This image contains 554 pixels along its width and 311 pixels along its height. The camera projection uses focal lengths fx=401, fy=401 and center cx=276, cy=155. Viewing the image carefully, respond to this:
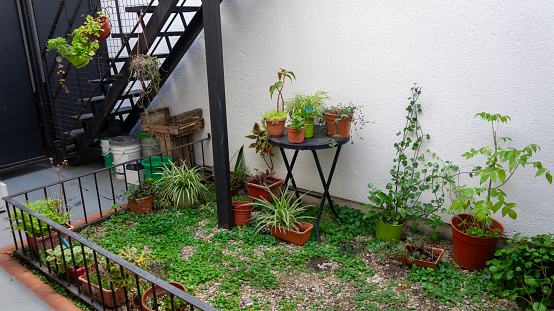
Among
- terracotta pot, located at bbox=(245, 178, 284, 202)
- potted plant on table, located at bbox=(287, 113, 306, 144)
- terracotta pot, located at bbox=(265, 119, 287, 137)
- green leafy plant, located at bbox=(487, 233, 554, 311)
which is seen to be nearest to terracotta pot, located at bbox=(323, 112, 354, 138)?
potted plant on table, located at bbox=(287, 113, 306, 144)

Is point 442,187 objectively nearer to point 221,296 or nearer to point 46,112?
point 221,296

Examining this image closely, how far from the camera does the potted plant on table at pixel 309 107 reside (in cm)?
407

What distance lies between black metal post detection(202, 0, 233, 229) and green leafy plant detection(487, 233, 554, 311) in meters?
2.61

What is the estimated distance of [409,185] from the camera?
156 inches

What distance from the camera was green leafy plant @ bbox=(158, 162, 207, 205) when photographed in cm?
497

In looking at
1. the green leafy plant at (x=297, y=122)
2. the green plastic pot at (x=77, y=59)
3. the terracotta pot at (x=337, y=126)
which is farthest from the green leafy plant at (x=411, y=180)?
the green plastic pot at (x=77, y=59)

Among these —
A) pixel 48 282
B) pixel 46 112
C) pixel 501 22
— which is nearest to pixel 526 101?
pixel 501 22

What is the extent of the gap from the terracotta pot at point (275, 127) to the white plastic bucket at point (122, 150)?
2798 millimetres

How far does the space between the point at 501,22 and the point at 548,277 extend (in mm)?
2094

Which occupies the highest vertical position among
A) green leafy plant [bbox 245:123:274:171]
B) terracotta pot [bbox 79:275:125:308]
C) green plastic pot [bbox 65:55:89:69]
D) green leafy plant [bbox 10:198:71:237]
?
green plastic pot [bbox 65:55:89:69]

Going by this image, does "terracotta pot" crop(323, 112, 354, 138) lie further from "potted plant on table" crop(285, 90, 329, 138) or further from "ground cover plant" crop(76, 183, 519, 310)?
"ground cover plant" crop(76, 183, 519, 310)

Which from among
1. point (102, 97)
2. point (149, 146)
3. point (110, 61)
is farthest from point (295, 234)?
point (102, 97)

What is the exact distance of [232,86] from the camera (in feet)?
17.7

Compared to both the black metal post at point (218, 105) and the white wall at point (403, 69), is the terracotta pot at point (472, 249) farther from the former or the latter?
the black metal post at point (218, 105)
